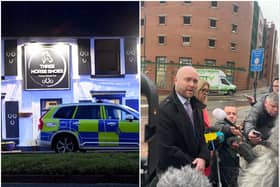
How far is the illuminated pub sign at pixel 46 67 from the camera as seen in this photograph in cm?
→ 272

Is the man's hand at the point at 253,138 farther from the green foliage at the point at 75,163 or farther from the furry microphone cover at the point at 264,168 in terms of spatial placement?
the green foliage at the point at 75,163

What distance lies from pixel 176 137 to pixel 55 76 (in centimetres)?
110

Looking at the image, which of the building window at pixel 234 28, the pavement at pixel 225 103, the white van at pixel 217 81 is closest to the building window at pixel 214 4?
the building window at pixel 234 28

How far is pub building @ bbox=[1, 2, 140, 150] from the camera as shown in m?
2.71

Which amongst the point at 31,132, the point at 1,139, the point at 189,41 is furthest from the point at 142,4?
the point at 1,139

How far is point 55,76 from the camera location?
274cm

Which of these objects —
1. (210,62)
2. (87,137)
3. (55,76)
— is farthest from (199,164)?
(55,76)

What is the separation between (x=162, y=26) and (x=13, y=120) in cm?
144

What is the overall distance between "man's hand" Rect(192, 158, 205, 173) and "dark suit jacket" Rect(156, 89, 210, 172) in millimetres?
27

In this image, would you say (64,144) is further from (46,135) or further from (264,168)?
(264,168)

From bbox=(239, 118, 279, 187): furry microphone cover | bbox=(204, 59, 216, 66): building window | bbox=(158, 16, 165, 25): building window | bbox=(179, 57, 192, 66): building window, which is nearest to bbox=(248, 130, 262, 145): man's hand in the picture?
bbox=(239, 118, 279, 187): furry microphone cover

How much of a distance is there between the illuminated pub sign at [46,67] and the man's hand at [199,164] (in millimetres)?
1194

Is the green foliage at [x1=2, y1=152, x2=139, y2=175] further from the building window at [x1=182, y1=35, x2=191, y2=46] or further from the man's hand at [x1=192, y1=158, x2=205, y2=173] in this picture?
the building window at [x1=182, y1=35, x2=191, y2=46]

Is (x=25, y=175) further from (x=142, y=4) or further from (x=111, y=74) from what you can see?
(x=142, y=4)
